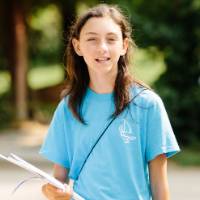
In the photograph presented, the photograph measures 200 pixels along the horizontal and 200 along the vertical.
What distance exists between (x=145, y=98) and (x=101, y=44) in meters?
0.26

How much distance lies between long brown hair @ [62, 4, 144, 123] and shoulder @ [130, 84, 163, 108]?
0.10 feet

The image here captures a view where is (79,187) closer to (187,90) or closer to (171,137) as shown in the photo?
(171,137)

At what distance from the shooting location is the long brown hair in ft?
8.07

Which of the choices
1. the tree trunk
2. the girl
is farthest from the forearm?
the tree trunk

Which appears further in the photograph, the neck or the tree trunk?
the tree trunk

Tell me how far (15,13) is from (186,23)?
368 centimetres

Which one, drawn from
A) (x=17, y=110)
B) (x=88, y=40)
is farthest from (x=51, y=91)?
(x=88, y=40)

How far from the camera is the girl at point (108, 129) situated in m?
2.39

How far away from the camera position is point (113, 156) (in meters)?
2.40

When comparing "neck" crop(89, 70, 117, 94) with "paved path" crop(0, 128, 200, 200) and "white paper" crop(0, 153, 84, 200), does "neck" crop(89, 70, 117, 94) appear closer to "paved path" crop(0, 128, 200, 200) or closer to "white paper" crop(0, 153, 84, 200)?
"white paper" crop(0, 153, 84, 200)

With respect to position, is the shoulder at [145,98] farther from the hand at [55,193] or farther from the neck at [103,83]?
the hand at [55,193]

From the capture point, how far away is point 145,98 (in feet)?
7.97

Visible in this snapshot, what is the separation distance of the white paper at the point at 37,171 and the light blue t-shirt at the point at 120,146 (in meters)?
0.12

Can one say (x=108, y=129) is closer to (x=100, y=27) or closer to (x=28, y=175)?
(x=100, y=27)
